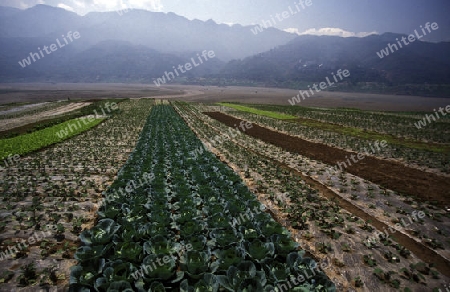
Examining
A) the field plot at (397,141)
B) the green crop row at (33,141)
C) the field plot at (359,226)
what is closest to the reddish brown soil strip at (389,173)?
the field plot at (359,226)

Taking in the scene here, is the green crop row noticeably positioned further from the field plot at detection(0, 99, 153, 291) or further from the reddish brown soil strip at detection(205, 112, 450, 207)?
the reddish brown soil strip at detection(205, 112, 450, 207)

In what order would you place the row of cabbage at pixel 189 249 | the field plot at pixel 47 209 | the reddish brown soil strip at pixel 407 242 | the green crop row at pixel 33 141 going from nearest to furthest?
the row of cabbage at pixel 189 249 < the field plot at pixel 47 209 < the reddish brown soil strip at pixel 407 242 < the green crop row at pixel 33 141

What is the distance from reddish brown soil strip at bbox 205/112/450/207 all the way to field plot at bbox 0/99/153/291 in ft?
50.7

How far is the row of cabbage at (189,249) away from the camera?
4.93m

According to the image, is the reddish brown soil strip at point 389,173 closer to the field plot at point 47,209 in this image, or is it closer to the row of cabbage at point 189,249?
the row of cabbage at point 189,249

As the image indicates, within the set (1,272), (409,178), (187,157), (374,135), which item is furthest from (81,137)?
(374,135)

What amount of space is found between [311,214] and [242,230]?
162 inches

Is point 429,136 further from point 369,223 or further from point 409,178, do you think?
point 369,223

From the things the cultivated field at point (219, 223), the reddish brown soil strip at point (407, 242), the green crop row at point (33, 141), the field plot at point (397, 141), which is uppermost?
the green crop row at point (33, 141)

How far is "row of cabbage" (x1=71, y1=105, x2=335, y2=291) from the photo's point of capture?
4.93 meters

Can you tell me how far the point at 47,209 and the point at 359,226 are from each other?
12.2 m

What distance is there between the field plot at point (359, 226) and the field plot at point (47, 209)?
7.43m

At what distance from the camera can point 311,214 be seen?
31.7 feet

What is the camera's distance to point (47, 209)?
9.25 meters
